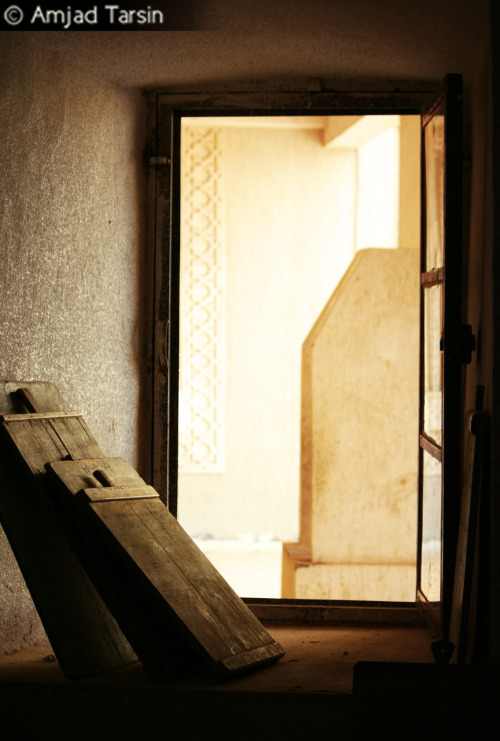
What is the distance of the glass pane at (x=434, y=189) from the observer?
3.14 metres

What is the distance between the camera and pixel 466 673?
87.2 inches

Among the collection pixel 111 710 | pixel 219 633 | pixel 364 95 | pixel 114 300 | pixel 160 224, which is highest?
pixel 364 95

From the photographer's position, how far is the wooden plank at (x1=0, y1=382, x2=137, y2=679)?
94.5 inches

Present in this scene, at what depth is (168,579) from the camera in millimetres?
2467

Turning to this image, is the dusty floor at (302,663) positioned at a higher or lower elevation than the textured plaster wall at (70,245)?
lower

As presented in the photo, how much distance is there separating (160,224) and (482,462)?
171 centimetres

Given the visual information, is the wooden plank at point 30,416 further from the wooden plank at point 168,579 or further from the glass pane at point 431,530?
the glass pane at point 431,530

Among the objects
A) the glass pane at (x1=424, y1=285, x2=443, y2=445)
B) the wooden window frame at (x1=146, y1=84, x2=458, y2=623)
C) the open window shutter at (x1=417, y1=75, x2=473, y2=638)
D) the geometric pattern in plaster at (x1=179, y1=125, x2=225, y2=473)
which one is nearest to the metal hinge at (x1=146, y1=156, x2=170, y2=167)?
the wooden window frame at (x1=146, y1=84, x2=458, y2=623)

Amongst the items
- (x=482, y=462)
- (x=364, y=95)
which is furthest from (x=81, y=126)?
(x=482, y=462)

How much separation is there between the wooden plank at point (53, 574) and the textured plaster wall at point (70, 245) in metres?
0.14

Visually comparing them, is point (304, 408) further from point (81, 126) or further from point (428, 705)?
point (428, 705)

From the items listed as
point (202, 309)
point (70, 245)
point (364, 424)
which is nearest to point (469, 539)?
point (70, 245)

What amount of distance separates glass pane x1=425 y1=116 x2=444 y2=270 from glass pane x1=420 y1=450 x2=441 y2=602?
78 centimetres

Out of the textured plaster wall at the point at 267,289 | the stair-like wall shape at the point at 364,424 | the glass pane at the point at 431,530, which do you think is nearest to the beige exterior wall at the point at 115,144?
the glass pane at the point at 431,530
